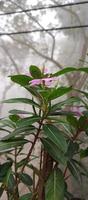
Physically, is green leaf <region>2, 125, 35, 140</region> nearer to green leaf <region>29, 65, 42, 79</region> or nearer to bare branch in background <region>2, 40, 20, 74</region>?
green leaf <region>29, 65, 42, 79</region>

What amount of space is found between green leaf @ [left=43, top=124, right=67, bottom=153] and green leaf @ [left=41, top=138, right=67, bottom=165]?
5cm

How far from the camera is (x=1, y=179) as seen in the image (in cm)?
109

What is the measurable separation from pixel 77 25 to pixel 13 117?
3.04ft

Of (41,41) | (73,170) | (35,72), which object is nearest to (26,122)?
(35,72)

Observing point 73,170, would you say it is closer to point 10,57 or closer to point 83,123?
point 83,123

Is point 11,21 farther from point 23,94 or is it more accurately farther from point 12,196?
point 12,196

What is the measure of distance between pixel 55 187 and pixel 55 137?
168mm

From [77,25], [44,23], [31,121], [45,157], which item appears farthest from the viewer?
[44,23]

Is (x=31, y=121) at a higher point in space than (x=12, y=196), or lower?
higher

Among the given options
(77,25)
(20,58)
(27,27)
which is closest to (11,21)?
(27,27)

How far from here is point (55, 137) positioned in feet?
2.88

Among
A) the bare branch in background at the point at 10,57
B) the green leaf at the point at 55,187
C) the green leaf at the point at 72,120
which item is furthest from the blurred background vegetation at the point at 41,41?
the green leaf at the point at 55,187

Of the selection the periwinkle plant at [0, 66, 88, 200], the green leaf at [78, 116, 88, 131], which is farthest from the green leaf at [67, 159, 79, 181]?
the green leaf at [78, 116, 88, 131]

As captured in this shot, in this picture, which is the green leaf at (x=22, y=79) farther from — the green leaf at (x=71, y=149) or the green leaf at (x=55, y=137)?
the green leaf at (x=71, y=149)
